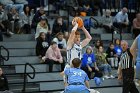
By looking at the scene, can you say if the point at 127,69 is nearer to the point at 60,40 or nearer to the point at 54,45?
the point at 54,45

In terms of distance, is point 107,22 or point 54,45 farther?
point 107,22

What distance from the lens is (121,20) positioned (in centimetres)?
1873

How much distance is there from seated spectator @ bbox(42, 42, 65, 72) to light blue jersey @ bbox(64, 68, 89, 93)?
570 centimetres

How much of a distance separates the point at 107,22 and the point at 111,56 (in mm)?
2927

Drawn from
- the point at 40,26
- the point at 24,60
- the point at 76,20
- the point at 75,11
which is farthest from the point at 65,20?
the point at 76,20

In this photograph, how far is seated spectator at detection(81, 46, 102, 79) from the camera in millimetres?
14461

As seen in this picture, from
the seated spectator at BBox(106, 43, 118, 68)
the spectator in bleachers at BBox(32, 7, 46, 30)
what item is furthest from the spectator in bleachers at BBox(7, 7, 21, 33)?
the seated spectator at BBox(106, 43, 118, 68)

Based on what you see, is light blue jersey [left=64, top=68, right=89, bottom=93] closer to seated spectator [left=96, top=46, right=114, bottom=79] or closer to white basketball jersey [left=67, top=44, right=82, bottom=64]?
white basketball jersey [left=67, top=44, right=82, bottom=64]

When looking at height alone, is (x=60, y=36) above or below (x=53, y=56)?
above

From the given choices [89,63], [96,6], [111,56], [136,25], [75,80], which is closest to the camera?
[75,80]

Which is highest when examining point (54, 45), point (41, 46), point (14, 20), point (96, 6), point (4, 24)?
point (96, 6)

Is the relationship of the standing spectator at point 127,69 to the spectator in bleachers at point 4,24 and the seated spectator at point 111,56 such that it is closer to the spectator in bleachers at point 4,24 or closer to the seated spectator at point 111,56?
the seated spectator at point 111,56

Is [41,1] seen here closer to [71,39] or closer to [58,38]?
[58,38]

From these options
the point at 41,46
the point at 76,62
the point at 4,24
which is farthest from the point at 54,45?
the point at 76,62
